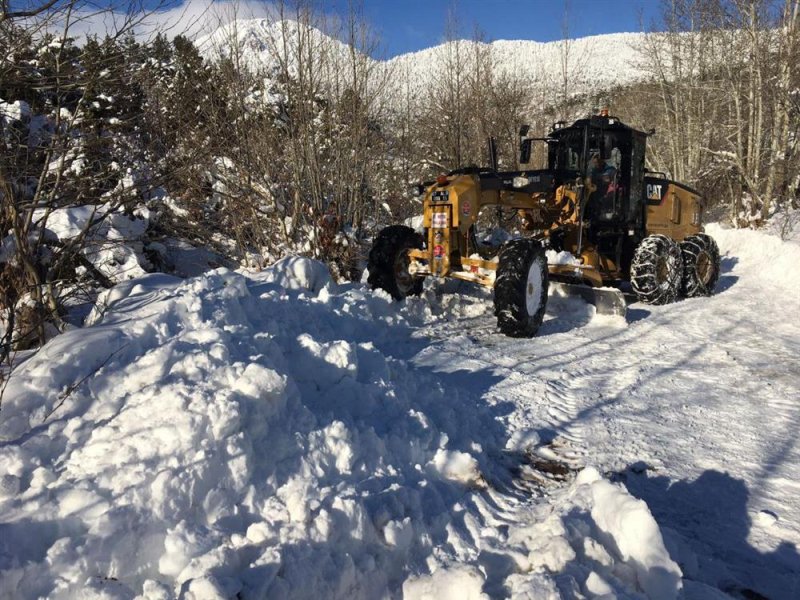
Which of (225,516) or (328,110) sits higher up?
(328,110)

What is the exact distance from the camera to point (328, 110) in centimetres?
1099

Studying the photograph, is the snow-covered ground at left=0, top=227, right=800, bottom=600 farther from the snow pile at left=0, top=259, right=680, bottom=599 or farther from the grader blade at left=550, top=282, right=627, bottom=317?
the grader blade at left=550, top=282, right=627, bottom=317

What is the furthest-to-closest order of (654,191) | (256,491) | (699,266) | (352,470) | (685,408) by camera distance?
(654,191)
(699,266)
(685,408)
(352,470)
(256,491)

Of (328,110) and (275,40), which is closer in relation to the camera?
(275,40)

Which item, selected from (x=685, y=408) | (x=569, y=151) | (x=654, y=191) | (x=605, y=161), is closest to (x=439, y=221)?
(x=569, y=151)

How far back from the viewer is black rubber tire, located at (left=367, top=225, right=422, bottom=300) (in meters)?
7.79

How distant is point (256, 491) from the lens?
9.62ft

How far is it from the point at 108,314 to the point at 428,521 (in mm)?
2881

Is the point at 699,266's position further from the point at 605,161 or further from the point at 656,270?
the point at 605,161

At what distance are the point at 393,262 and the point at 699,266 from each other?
5.54m

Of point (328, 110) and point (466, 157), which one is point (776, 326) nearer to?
point (328, 110)

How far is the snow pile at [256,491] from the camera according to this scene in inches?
96.0

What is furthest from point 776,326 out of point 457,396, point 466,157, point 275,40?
point 466,157

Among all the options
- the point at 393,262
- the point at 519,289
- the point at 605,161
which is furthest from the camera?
the point at 605,161
